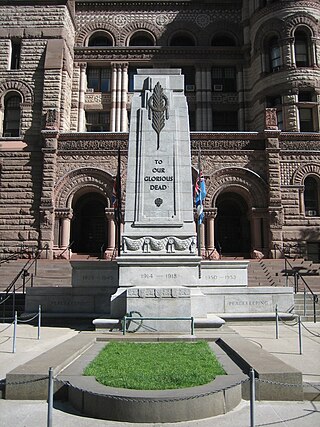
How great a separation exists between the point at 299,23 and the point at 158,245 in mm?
26069

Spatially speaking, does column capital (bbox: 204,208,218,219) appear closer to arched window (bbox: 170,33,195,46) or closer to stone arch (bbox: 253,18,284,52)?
stone arch (bbox: 253,18,284,52)

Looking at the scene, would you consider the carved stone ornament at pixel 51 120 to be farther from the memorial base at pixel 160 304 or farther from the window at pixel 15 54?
the memorial base at pixel 160 304

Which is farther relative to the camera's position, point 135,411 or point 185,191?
point 185,191

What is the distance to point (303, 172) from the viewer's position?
2705 centimetres

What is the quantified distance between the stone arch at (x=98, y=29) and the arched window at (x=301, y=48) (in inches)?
576

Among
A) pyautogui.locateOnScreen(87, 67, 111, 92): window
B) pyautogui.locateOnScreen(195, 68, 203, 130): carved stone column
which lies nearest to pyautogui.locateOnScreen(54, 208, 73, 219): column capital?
pyautogui.locateOnScreen(87, 67, 111, 92): window

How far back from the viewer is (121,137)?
27.3 metres

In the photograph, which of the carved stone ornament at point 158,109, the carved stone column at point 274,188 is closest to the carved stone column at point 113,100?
the carved stone column at point 274,188

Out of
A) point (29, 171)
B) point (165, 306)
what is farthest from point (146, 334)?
point (29, 171)

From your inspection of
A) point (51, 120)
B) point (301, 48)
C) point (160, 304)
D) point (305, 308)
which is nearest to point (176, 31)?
point (301, 48)

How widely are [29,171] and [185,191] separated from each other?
1767 cm

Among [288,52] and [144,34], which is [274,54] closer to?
[288,52]

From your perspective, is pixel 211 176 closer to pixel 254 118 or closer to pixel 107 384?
pixel 254 118

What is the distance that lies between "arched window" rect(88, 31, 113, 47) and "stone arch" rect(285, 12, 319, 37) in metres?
14.6
